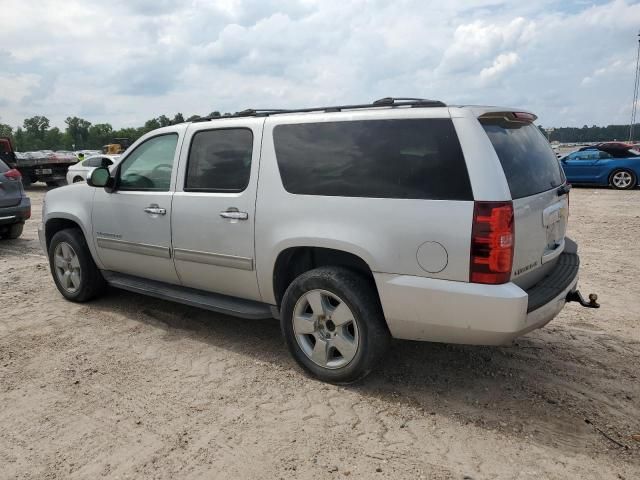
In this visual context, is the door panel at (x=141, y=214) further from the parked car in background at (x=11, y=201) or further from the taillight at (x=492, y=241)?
the parked car in background at (x=11, y=201)

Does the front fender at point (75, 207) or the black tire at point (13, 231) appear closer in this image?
the front fender at point (75, 207)

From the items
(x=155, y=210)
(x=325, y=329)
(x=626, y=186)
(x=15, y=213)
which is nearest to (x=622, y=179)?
(x=626, y=186)

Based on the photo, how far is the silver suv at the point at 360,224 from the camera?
2.86 metres

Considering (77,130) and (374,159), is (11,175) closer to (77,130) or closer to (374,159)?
(374,159)

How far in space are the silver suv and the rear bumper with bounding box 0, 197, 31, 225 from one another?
5.46 m

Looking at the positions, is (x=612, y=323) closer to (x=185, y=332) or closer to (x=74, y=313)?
(x=185, y=332)

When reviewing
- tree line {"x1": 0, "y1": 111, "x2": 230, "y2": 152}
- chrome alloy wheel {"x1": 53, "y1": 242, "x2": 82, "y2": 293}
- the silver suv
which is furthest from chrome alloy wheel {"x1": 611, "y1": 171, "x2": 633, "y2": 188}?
tree line {"x1": 0, "y1": 111, "x2": 230, "y2": 152}

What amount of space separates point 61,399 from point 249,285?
147cm

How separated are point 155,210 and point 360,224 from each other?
2.01 meters

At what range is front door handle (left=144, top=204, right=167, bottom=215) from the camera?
4229 mm

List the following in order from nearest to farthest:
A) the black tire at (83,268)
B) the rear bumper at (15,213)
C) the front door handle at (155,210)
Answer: the front door handle at (155,210)
the black tire at (83,268)
the rear bumper at (15,213)

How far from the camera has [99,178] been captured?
461 cm

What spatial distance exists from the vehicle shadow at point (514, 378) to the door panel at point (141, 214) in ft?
1.99

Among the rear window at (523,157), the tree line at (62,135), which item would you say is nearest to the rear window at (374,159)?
the rear window at (523,157)
